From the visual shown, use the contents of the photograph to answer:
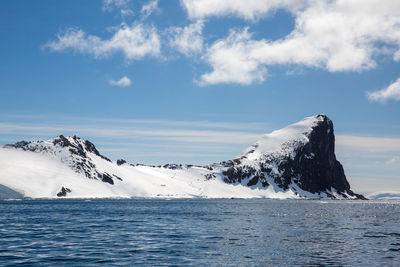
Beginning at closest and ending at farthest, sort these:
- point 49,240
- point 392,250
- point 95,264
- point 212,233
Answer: point 95,264 < point 392,250 < point 49,240 < point 212,233

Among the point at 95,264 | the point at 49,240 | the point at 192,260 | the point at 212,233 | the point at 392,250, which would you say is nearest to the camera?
the point at 95,264

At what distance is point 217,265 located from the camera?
36438mm

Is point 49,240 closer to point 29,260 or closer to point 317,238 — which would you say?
point 29,260

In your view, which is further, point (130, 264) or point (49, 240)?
point (49, 240)

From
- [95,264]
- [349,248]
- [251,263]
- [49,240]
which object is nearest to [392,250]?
[349,248]

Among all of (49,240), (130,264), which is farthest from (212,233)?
(130,264)

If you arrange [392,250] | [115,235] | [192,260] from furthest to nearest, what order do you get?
[115,235], [392,250], [192,260]

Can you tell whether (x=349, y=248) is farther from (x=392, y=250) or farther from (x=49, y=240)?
(x=49, y=240)

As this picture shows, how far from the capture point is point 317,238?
58.3 m

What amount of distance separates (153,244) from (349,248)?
72.0ft

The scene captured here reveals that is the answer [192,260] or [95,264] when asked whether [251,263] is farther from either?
[95,264]

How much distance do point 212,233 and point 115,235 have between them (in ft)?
46.1

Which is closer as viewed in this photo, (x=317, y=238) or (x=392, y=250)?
(x=392, y=250)

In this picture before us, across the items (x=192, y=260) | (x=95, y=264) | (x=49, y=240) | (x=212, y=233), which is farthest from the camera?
(x=212, y=233)
